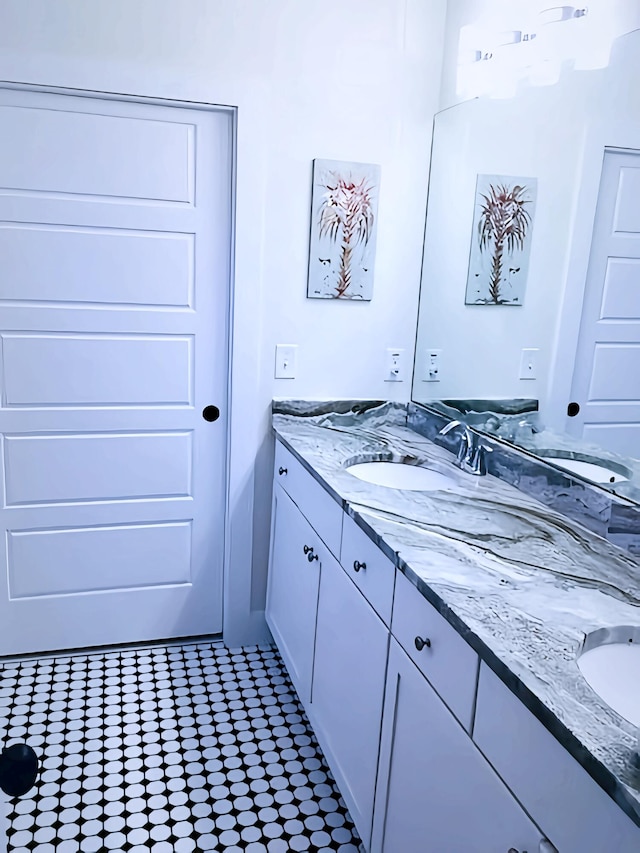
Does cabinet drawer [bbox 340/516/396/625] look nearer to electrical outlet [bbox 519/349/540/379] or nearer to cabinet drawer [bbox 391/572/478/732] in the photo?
cabinet drawer [bbox 391/572/478/732]

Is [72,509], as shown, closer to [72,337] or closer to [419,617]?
[72,337]

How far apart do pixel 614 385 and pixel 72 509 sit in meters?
1.86

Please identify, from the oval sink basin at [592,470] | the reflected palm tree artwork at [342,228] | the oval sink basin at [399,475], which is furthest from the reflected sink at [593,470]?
the reflected palm tree artwork at [342,228]

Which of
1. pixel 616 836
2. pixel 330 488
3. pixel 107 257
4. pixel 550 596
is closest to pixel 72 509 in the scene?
pixel 107 257

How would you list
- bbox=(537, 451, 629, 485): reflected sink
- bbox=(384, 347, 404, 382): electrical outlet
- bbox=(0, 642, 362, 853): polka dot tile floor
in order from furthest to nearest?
1. bbox=(384, 347, 404, 382): electrical outlet
2. bbox=(0, 642, 362, 853): polka dot tile floor
3. bbox=(537, 451, 629, 485): reflected sink

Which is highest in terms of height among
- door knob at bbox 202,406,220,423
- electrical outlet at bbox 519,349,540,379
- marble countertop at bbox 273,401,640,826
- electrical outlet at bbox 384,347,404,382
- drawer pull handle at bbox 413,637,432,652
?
electrical outlet at bbox 519,349,540,379

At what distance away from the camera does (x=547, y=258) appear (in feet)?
6.22

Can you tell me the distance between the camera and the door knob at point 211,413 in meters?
2.58

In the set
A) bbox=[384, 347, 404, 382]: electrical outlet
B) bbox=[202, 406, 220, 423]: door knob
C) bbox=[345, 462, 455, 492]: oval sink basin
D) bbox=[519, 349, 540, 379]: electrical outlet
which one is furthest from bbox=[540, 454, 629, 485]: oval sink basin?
bbox=[202, 406, 220, 423]: door knob

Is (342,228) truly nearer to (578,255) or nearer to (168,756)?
(578,255)

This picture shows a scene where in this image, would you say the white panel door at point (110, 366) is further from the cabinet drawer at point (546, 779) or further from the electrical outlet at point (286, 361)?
the cabinet drawer at point (546, 779)

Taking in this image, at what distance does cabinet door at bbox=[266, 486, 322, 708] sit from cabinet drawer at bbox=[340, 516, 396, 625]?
192 millimetres

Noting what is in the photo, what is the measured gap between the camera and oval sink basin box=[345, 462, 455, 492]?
84.8 inches

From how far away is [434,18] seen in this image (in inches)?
93.9
